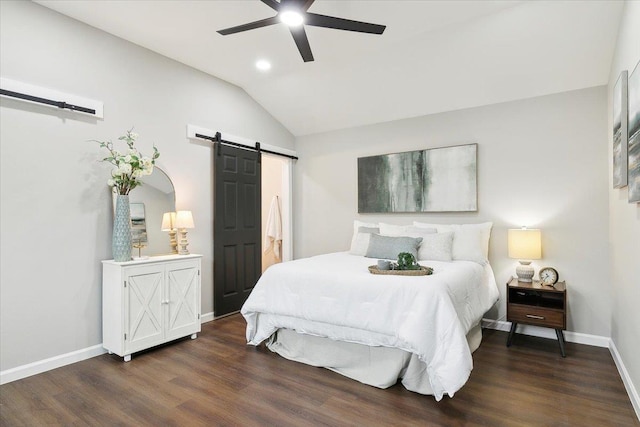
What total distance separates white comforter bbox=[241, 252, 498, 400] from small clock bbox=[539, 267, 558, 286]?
20.8 inches

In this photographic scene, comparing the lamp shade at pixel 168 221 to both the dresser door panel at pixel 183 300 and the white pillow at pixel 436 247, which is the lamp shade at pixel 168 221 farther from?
the white pillow at pixel 436 247

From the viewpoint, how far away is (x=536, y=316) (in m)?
3.32

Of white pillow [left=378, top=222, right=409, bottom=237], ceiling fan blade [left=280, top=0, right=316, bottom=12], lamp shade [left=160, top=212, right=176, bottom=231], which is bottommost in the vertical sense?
white pillow [left=378, top=222, right=409, bottom=237]

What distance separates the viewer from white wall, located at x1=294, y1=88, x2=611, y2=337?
354 centimetres

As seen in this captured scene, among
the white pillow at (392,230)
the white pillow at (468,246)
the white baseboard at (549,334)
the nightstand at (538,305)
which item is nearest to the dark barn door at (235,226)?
the white pillow at (392,230)

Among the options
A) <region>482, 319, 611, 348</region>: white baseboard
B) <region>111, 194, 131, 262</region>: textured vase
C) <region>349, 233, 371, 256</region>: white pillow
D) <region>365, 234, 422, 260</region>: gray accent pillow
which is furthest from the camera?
<region>349, 233, 371, 256</region>: white pillow

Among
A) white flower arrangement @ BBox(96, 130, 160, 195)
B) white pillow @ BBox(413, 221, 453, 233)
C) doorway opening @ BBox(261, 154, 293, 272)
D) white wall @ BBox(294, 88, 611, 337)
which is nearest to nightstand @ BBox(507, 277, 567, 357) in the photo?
white wall @ BBox(294, 88, 611, 337)

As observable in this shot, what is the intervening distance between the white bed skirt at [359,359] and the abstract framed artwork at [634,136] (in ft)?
5.70

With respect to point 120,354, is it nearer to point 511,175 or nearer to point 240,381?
point 240,381

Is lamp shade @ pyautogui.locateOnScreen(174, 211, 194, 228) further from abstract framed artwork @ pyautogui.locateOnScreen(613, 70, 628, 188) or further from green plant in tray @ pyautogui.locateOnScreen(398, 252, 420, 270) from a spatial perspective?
abstract framed artwork @ pyautogui.locateOnScreen(613, 70, 628, 188)

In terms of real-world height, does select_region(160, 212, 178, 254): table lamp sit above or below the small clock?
above

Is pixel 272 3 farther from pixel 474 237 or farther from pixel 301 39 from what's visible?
pixel 474 237

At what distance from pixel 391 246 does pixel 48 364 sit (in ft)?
10.7

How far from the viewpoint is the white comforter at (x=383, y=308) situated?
2344mm
